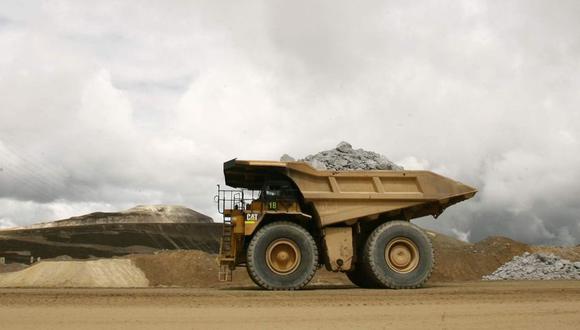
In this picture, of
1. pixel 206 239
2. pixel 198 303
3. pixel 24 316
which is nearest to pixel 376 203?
pixel 198 303

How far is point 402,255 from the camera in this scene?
12484 millimetres

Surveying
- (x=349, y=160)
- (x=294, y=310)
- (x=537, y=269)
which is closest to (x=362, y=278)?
(x=349, y=160)

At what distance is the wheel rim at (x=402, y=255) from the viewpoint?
A: 12.4 meters

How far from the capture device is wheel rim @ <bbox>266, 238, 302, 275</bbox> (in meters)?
11.9

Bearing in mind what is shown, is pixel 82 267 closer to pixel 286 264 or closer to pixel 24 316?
pixel 286 264

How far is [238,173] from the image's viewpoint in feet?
41.9

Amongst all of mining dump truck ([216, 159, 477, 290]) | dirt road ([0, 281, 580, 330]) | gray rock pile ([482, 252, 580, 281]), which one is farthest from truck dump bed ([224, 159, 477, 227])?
gray rock pile ([482, 252, 580, 281])

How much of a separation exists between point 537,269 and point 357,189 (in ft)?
35.3

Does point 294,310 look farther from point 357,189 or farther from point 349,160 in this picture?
point 349,160

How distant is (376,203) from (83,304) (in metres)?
6.30

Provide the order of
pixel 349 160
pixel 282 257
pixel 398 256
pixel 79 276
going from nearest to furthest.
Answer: pixel 282 257
pixel 398 256
pixel 349 160
pixel 79 276

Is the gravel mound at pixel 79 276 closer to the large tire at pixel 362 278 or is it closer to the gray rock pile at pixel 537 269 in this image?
the large tire at pixel 362 278

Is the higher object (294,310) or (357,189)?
(357,189)

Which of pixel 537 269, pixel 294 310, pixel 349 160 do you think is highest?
pixel 349 160
